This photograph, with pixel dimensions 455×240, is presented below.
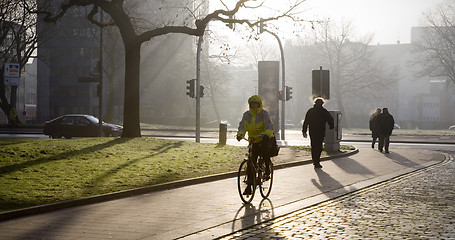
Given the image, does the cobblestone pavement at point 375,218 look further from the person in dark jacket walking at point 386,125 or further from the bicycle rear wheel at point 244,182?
the person in dark jacket walking at point 386,125

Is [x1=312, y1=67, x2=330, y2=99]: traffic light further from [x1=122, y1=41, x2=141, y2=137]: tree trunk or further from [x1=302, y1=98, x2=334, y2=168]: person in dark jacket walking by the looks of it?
[x1=122, y1=41, x2=141, y2=137]: tree trunk

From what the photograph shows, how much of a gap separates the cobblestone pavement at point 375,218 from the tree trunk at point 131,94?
→ 1332cm

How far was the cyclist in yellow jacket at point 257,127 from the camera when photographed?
10.5m

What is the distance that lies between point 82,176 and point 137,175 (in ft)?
3.77

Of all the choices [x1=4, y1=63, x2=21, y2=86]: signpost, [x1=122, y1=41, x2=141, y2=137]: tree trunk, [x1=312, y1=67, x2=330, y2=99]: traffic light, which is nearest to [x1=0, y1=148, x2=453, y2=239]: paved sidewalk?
[x1=312, y1=67, x2=330, y2=99]: traffic light

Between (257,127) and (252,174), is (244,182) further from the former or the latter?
(257,127)

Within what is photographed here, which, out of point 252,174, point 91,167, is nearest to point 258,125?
point 252,174

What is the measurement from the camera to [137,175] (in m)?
13.8

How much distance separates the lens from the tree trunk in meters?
24.9

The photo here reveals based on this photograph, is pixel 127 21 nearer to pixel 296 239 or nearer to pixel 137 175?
pixel 137 175

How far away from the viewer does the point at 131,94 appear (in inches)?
979

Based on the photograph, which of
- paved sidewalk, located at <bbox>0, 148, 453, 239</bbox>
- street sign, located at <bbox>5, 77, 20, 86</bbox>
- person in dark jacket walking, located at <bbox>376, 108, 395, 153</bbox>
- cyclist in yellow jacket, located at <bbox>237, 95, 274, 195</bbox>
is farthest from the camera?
person in dark jacket walking, located at <bbox>376, 108, 395, 153</bbox>

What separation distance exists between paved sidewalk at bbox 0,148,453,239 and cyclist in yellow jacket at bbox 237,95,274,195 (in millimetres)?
848

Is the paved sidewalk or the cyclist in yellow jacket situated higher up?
the cyclist in yellow jacket
